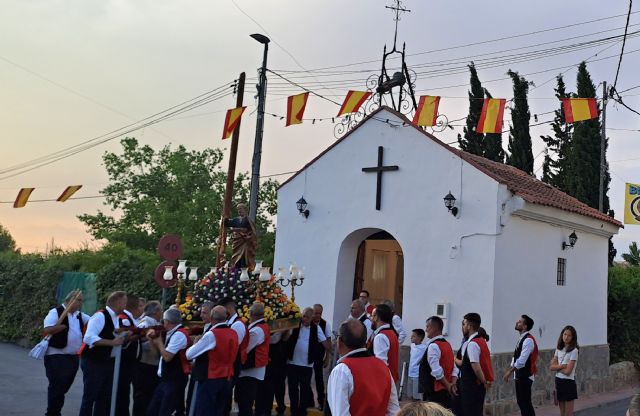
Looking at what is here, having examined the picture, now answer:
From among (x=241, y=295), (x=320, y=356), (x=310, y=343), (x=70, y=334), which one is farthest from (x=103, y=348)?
Result: (x=320, y=356)

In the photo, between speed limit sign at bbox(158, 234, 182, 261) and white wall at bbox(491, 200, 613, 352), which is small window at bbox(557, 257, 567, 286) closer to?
white wall at bbox(491, 200, 613, 352)

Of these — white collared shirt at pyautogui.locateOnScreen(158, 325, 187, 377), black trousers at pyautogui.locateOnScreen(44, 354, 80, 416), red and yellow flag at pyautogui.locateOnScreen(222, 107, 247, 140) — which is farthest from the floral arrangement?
red and yellow flag at pyautogui.locateOnScreen(222, 107, 247, 140)

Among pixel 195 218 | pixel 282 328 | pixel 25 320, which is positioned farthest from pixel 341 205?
pixel 195 218

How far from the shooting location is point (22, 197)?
681 inches

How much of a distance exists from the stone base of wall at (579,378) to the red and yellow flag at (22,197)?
12667 millimetres

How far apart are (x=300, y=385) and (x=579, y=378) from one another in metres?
7.54

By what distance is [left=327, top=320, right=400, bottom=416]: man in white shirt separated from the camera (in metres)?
4.57

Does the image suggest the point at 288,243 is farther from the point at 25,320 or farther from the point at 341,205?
the point at 25,320

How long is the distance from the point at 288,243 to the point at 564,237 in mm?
5977

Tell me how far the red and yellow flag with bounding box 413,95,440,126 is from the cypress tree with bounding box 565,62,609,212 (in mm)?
14535

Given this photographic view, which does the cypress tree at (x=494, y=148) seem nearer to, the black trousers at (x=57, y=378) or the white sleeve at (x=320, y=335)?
the white sleeve at (x=320, y=335)

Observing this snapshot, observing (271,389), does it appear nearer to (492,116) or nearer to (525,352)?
(525,352)

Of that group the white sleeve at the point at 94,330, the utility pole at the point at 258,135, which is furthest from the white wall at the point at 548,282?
the white sleeve at the point at 94,330

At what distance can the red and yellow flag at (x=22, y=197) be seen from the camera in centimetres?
1722
